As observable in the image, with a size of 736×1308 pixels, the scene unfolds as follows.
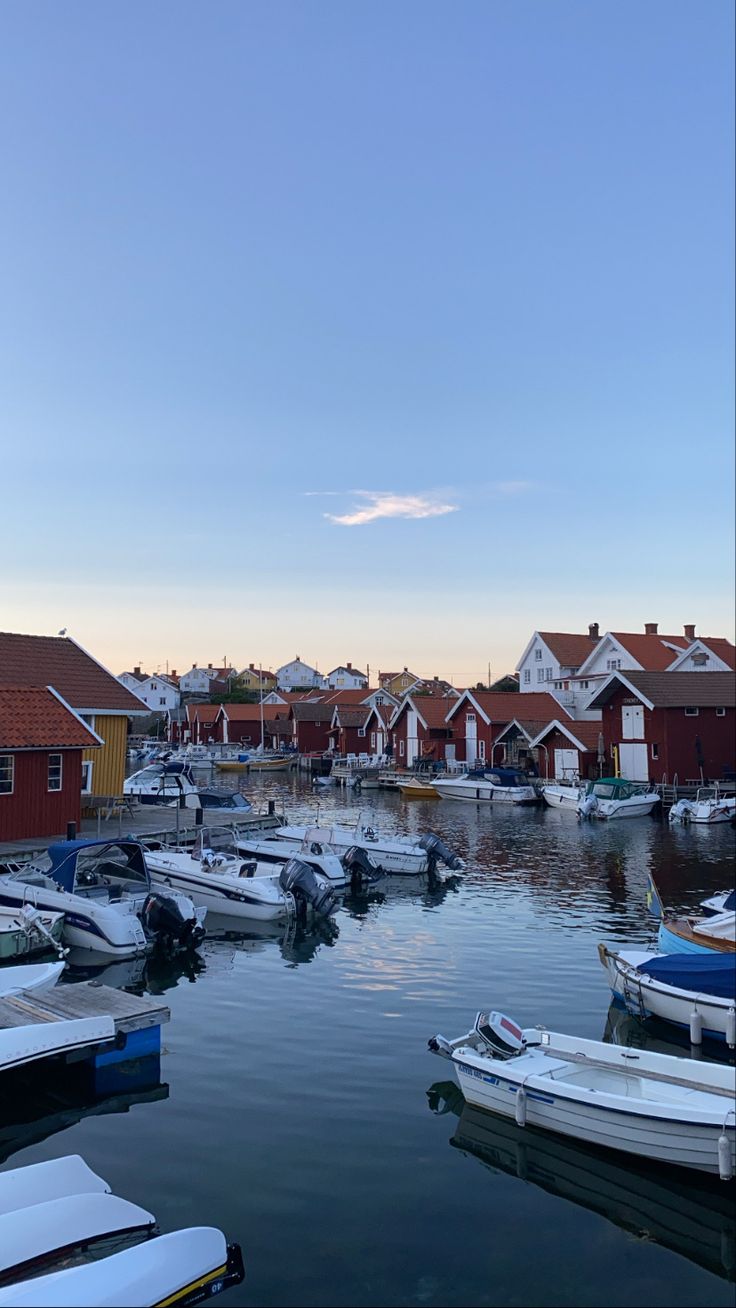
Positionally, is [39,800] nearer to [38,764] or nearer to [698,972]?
[38,764]

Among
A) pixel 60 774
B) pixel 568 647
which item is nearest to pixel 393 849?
pixel 60 774

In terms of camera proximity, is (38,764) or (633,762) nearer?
(38,764)

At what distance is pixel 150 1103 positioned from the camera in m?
12.4

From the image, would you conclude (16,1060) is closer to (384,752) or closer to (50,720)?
(50,720)

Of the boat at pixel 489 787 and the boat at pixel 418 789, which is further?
the boat at pixel 418 789

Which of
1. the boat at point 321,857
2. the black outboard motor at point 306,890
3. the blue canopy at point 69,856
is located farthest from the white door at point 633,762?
the blue canopy at point 69,856

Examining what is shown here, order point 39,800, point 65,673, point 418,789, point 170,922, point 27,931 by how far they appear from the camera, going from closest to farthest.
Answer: point 27,931 → point 170,922 → point 39,800 → point 65,673 → point 418,789

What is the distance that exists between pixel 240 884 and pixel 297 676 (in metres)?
139

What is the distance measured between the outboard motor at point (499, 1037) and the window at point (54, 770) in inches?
713

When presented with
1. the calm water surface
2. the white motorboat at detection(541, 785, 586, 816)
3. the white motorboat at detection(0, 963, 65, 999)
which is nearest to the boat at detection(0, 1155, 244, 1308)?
the calm water surface

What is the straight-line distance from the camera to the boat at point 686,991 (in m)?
14.5

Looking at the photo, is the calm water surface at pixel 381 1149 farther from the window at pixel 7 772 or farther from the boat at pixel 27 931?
the window at pixel 7 772

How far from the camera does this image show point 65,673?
115 feet

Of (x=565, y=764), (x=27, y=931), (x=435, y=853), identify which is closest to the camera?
(x=27, y=931)
